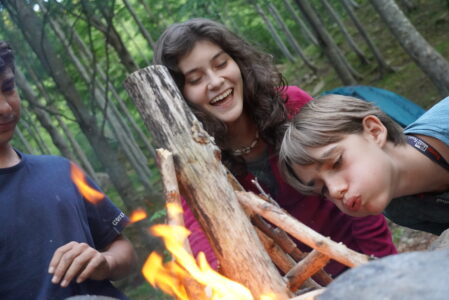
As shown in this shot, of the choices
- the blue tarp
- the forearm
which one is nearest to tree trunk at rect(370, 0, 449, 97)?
the blue tarp

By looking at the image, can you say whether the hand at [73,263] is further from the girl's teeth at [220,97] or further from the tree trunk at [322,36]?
the tree trunk at [322,36]

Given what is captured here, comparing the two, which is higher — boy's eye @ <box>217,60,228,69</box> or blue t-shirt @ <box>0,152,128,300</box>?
boy's eye @ <box>217,60,228,69</box>

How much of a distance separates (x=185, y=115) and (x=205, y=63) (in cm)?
50

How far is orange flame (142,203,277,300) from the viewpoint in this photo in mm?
1703

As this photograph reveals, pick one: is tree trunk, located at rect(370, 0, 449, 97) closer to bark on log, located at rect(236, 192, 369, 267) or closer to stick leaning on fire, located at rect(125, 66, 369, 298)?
stick leaning on fire, located at rect(125, 66, 369, 298)

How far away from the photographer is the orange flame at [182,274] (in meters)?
1.70

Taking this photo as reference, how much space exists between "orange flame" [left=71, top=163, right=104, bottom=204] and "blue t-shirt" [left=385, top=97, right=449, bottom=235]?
5.78ft

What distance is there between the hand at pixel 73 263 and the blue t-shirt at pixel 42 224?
0.59 feet

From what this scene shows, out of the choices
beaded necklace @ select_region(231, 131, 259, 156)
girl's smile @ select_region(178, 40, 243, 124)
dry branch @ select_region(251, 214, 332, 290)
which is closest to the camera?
dry branch @ select_region(251, 214, 332, 290)

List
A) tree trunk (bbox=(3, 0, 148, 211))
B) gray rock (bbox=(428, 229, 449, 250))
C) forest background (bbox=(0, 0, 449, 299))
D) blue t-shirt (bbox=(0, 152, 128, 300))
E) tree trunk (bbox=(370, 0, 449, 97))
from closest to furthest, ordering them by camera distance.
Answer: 1. gray rock (bbox=(428, 229, 449, 250))
2. blue t-shirt (bbox=(0, 152, 128, 300))
3. tree trunk (bbox=(3, 0, 148, 211))
4. forest background (bbox=(0, 0, 449, 299))
5. tree trunk (bbox=(370, 0, 449, 97))

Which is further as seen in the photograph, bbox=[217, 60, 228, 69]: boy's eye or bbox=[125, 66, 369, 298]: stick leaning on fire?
bbox=[217, 60, 228, 69]: boy's eye

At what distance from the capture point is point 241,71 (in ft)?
8.78

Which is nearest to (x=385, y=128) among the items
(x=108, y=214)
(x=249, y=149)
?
(x=249, y=149)

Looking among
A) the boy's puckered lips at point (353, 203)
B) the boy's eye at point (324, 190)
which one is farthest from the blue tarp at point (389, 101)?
the boy's puckered lips at point (353, 203)
